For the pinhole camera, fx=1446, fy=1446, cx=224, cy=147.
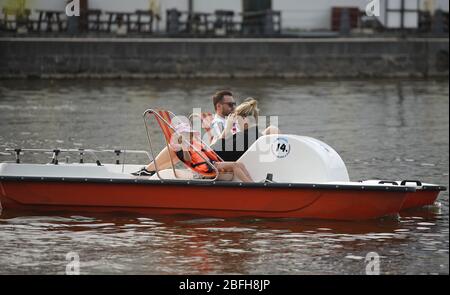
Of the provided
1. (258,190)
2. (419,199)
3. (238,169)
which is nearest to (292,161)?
(258,190)

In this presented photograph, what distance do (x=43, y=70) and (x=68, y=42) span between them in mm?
1141

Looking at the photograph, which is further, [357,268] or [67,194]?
[67,194]

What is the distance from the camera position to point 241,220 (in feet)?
52.1

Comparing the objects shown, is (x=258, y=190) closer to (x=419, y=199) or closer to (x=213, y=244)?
(x=213, y=244)

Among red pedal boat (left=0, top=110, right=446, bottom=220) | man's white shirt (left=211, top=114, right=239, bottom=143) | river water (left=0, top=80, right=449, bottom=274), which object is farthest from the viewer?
man's white shirt (left=211, top=114, right=239, bottom=143)

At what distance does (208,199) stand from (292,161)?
103 centimetres

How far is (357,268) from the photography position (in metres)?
13.5

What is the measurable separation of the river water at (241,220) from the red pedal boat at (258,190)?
0.43 feet

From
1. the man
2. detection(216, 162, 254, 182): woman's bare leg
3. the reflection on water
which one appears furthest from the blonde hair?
the reflection on water

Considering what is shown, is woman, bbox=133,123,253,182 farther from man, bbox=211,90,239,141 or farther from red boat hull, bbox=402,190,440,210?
Result: red boat hull, bbox=402,190,440,210

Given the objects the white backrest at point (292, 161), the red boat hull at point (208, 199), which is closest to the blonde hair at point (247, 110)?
the white backrest at point (292, 161)

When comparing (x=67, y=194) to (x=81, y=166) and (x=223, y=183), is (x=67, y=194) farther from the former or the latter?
(x=223, y=183)

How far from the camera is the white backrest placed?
1552 cm

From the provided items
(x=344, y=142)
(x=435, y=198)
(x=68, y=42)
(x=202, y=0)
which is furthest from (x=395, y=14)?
(x=435, y=198)
